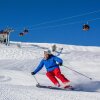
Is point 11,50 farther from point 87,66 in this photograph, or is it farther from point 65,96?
point 65,96

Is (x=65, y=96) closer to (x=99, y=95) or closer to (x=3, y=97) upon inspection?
(x=99, y=95)

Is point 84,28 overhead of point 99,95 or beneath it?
overhead

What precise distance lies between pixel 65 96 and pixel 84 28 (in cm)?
873

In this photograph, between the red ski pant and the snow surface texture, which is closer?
the snow surface texture

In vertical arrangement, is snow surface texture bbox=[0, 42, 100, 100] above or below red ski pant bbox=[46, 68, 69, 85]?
below

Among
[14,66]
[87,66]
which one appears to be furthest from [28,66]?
[87,66]

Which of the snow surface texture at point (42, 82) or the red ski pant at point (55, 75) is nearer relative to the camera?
the snow surface texture at point (42, 82)

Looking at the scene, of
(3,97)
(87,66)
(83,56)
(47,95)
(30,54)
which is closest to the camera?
(3,97)

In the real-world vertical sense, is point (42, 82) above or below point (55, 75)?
below

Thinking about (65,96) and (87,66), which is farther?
(87,66)

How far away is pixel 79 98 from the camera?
8211mm

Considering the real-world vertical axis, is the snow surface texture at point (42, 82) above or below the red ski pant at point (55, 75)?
below

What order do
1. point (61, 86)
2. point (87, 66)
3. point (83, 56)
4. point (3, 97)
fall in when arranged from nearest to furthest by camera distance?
point (3, 97), point (61, 86), point (87, 66), point (83, 56)

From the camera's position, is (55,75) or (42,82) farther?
(42,82)
